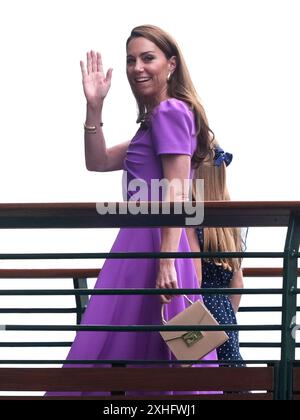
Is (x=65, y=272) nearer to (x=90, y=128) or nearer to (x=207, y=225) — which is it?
(x=90, y=128)

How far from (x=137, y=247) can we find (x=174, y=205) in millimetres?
741

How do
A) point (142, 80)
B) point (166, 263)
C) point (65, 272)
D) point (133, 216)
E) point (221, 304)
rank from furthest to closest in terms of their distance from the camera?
1. point (65, 272)
2. point (221, 304)
3. point (142, 80)
4. point (166, 263)
5. point (133, 216)

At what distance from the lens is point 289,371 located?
534cm

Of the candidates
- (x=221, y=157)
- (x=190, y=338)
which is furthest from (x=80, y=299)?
(x=190, y=338)

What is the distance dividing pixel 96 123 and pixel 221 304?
92 cm

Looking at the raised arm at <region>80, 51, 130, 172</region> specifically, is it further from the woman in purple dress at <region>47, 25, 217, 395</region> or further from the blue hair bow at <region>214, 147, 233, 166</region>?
the blue hair bow at <region>214, 147, 233, 166</region>

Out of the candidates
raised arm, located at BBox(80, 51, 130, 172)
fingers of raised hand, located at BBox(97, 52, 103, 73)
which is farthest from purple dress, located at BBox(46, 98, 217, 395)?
fingers of raised hand, located at BBox(97, 52, 103, 73)

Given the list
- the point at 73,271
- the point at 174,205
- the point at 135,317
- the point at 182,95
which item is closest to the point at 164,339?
the point at 135,317

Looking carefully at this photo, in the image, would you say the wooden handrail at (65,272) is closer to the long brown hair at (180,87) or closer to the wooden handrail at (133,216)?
the long brown hair at (180,87)

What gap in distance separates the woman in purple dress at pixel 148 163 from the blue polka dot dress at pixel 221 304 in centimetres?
35

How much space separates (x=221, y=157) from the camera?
608 centimetres

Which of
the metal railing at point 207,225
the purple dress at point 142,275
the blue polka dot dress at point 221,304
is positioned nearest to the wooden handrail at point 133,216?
the metal railing at point 207,225

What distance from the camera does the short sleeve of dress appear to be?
5730 mm

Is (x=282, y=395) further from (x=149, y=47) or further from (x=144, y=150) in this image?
(x=149, y=47)
